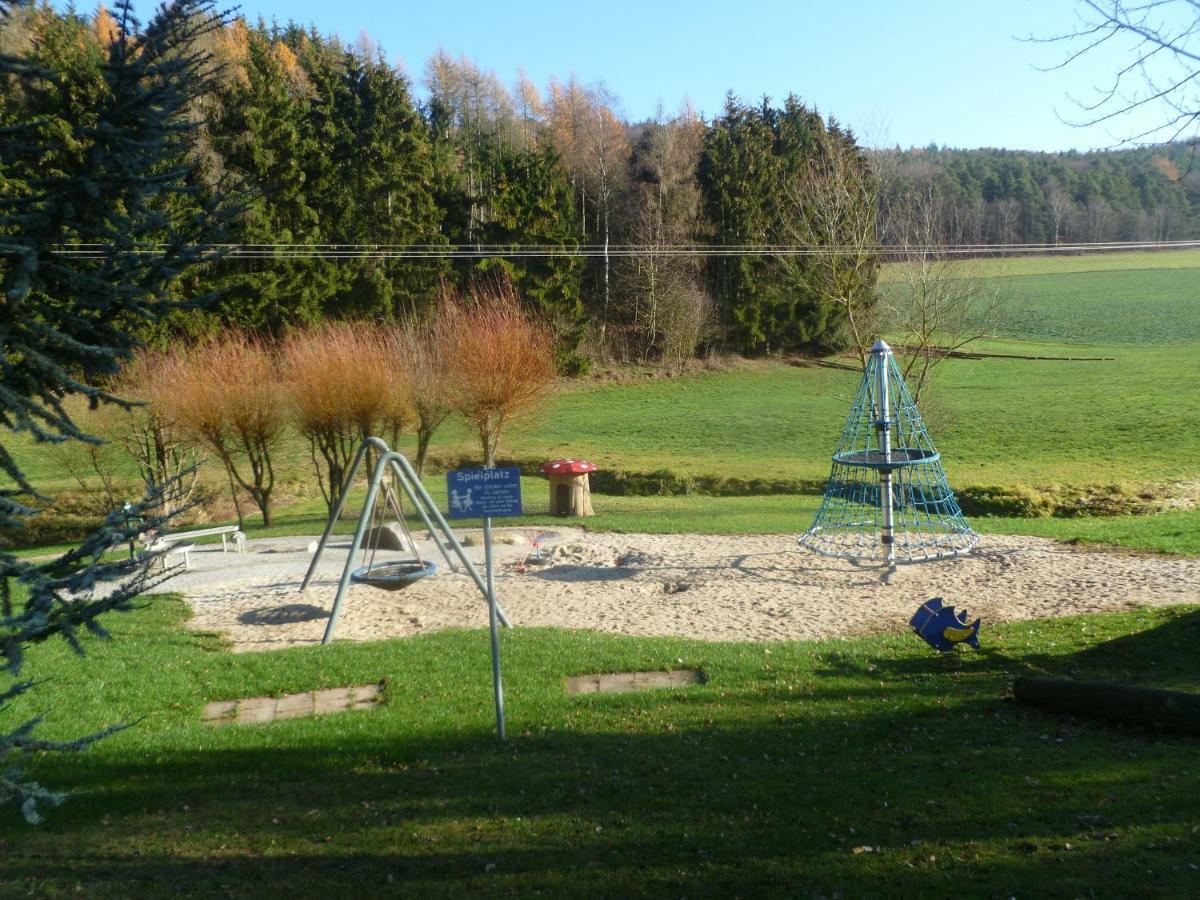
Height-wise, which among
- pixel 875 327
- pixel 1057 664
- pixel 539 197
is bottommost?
pixel 1057 664

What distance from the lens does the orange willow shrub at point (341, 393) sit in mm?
22656

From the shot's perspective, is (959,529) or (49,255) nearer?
(49,255)

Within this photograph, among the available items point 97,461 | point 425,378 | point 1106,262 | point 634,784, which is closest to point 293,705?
point 634,784

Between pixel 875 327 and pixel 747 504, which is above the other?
pixel 875 327

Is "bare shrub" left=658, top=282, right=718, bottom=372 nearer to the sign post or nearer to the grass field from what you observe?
the grass field

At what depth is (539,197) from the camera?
153 ft

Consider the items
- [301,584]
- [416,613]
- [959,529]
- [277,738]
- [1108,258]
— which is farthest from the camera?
[1108,258]

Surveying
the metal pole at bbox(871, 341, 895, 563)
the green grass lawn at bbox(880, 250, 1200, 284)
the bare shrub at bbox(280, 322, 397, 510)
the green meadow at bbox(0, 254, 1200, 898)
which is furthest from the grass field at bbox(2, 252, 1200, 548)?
the green grass lawn at bbox(880, 250, 1200, 284)

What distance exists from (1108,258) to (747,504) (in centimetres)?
6211

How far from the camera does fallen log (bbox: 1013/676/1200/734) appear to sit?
630 centimetres

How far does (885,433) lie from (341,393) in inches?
531

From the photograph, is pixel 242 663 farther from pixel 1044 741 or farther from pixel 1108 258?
pixel 1108 258

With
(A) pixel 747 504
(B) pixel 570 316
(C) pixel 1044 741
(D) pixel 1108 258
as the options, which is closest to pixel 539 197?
(B) pixel 570 316

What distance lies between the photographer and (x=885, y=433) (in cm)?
1329
